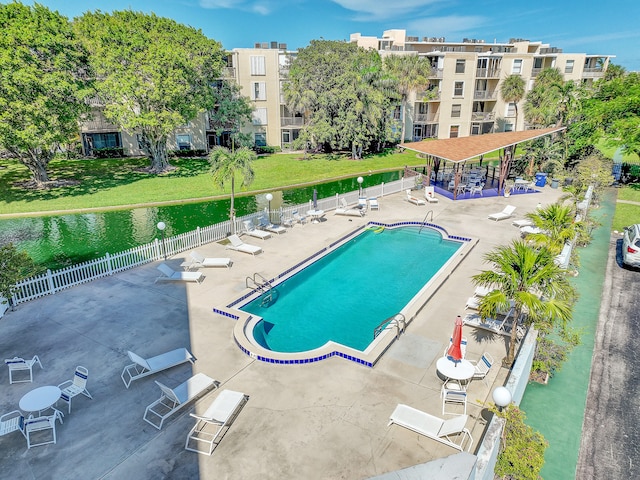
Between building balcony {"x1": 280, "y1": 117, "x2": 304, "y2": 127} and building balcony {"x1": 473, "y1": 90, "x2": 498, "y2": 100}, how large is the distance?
974 inches

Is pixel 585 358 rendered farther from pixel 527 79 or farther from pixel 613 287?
pixel 527 79

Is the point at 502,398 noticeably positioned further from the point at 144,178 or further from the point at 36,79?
the point at 144,178

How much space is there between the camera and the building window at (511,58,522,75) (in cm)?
5547

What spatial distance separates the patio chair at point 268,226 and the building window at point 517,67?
49805 mm

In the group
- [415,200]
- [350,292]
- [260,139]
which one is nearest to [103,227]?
[350,292]

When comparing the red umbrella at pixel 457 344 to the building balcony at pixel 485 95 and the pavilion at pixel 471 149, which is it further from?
the building balcony at pixel 485 95

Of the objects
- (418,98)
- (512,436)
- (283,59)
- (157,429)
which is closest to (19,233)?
(157,429)

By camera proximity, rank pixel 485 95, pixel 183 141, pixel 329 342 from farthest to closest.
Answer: pixel 485 95 < pixel 183 141 < pixel 329 342

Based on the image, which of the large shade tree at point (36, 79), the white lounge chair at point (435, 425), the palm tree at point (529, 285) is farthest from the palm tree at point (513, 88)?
the white lounge chair at point (435, 425)

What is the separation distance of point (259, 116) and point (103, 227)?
2950 centimetres

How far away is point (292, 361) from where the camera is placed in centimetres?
1092

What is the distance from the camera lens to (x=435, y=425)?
327 inches

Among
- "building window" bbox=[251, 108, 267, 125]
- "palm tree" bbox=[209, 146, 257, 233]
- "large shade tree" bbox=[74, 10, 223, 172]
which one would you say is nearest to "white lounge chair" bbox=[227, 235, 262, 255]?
"palm tree" bbox=[209, 146, 257, 233]

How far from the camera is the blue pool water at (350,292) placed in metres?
13.3
